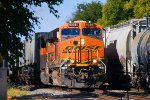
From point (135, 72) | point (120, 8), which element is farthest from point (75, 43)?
point (120, 8)

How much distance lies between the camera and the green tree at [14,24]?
18.7 meters

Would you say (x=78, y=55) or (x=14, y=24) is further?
(x=78, y=55)

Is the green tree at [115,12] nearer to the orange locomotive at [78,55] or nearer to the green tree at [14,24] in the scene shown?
the orange locomotive at [78,55]

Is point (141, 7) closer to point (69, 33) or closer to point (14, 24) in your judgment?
point (69, 33)

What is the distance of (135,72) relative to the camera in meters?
23.8

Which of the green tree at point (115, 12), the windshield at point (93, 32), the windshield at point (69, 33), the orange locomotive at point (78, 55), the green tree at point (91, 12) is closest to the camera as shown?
the orange locomotive at point (78, 55)

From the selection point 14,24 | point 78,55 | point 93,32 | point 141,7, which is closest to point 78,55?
point 78,55

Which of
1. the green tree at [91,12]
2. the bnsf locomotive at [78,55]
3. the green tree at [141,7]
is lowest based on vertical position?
the bnsf locomotive at [78,55]

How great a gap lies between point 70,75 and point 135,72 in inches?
141

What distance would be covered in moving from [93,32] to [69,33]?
1371mm

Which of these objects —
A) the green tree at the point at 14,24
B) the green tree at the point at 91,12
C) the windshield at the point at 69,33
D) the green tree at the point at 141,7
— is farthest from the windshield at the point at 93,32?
the green tree at the point at 91,12

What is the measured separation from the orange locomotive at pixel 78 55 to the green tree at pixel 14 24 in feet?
15.0

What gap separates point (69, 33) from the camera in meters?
24.4

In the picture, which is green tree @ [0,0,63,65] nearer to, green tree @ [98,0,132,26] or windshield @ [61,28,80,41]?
windshield @ [61,28,80,41]
